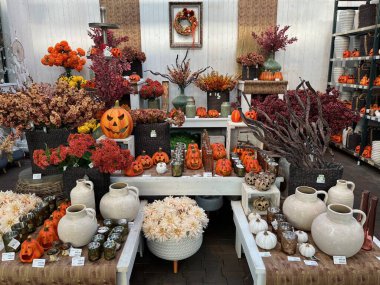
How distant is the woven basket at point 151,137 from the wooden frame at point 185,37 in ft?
10.6

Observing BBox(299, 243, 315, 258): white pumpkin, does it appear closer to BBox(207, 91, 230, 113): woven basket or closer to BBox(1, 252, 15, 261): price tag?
BBox(1, 252, 15, 261): price tag

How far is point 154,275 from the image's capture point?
213 cm

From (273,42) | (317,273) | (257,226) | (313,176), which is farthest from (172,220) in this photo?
(273,42)

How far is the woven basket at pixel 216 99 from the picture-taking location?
4.62m

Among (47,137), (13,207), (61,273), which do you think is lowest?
(61,273)

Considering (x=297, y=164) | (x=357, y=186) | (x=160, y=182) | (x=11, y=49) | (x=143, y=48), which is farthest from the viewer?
(x=143, y=48)

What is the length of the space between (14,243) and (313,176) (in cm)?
187

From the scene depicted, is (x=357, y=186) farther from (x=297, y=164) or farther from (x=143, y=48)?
(x=143, y=48)

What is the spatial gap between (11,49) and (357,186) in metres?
5.49

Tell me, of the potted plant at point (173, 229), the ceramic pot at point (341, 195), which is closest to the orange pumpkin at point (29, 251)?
the potted plant at point (173, 229)

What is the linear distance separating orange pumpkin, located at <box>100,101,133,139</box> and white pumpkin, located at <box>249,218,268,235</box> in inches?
47.5

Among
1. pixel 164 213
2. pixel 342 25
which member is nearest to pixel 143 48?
pixel 342 25

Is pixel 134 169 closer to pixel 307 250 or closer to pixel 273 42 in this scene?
pixel 307 250

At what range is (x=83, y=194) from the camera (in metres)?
1.92
